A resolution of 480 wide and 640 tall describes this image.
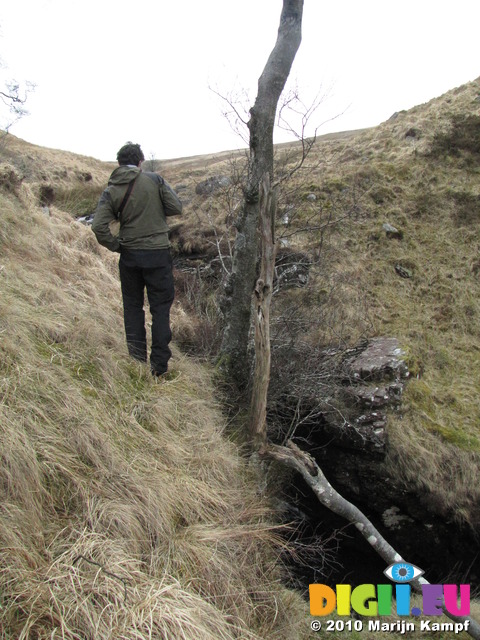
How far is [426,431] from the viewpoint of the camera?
712 centimetres

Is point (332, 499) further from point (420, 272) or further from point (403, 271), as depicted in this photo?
point (420, 272)

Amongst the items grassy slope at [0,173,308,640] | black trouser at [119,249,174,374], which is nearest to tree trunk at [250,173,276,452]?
grassy slope at [0,173,308,640]

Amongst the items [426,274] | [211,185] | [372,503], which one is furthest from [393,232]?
[372,503]

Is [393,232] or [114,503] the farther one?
[393,232]

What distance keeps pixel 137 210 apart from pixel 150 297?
916mm

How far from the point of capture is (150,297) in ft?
16.6

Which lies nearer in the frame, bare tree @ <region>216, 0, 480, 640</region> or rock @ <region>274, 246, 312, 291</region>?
bare tree @ <region>216, 0, 480, 640</region>

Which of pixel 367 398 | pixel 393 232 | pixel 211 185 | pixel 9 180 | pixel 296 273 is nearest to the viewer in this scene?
pixel 367 398

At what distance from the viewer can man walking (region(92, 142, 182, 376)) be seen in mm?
4660

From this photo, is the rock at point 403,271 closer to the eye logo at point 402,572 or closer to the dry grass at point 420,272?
the dry grass at point 420,272

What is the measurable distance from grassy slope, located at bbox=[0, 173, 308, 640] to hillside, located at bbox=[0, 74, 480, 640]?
0.01 m

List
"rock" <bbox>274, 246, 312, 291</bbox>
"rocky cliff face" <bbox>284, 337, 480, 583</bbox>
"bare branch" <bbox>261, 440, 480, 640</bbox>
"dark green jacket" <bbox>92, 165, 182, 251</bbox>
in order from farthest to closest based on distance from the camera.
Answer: "rock" <bbox>274, 246, 312, 291</bbox> < "rocky cliff face" <bbox>284, 337, 480, 583</bbox> < "bare branch" <bbox>261, 440, 480, 640</bbox> < "dark green jacket" <bbox>92, 165, 182, 251</bbox>

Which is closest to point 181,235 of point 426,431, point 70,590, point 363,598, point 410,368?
point 410,368

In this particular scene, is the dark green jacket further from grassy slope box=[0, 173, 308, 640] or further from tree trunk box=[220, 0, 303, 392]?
tree trunk box=[220, 0, 303, 392]
